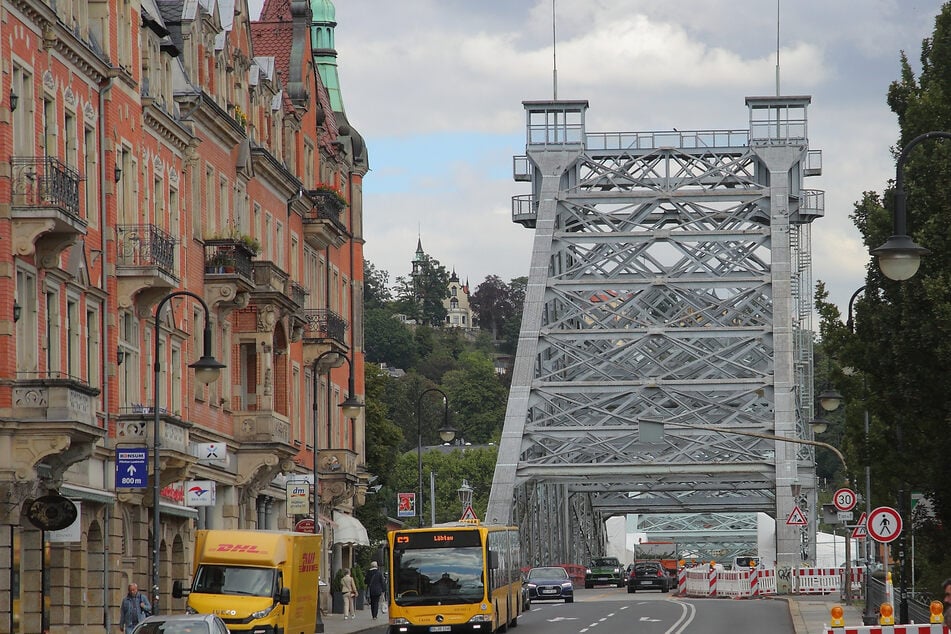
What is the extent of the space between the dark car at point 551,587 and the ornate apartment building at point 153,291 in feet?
29.7

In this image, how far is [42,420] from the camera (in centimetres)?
3303

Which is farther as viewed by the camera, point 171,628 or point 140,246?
point 140,246

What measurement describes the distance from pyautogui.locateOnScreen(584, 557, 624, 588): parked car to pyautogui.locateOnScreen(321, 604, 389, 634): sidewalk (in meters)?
37.0

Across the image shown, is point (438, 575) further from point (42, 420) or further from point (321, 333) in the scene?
point (321, 333)

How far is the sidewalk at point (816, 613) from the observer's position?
1794 inches

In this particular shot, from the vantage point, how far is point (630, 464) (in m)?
98.2

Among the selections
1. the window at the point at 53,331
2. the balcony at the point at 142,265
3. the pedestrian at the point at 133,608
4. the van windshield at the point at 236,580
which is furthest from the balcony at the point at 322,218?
the pedestrian at the point at 133,608

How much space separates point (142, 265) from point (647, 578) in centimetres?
5096

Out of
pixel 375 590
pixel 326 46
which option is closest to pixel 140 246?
pixel 375 590

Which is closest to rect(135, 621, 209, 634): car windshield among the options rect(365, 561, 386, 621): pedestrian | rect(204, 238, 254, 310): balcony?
rect(204, 238, 254, 310): balcony

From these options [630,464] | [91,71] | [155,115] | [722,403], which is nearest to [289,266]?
[155,115]

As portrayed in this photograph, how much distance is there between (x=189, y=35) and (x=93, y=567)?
46.7ft

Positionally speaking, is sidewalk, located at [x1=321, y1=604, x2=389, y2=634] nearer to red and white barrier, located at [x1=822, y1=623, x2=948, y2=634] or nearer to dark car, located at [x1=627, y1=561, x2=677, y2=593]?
red and white barrier, located at [x1=822, y1=623, x2=948, y2=634]

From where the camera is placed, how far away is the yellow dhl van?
35.5 metres
